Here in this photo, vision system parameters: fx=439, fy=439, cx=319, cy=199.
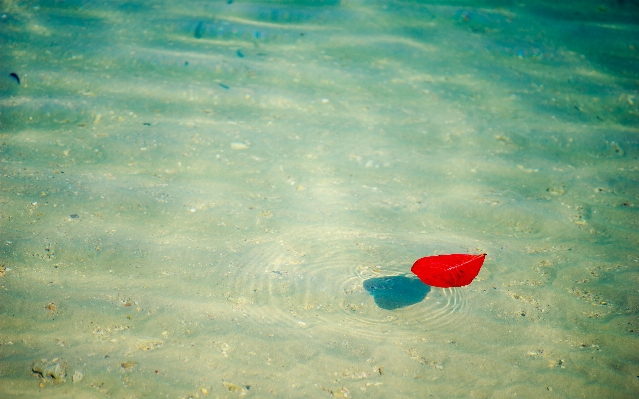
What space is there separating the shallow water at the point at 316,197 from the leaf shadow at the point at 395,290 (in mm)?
10

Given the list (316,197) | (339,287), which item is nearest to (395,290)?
(339,287)

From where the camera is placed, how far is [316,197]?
269 centimetres

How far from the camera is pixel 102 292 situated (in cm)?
194

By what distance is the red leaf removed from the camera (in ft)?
6.81

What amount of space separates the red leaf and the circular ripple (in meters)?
0.07

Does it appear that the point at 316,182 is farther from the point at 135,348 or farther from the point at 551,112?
the point at 551,112

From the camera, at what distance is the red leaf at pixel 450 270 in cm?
208

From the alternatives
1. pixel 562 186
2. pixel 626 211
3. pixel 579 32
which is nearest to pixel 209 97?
pixel 562 186

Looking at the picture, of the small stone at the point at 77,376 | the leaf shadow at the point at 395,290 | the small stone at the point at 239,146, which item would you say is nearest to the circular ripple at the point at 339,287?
the leaf shadow at the point at 395,290

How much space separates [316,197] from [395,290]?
83 cm

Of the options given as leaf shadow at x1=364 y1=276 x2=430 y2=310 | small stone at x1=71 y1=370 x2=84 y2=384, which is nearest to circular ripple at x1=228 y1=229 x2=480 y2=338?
leaf shadow at x1=364 y1=276 x2=430 y2=310

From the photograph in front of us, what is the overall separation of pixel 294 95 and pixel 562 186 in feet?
6.81

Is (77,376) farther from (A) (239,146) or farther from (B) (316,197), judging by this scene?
(A) (239,146)

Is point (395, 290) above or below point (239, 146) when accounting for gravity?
below
